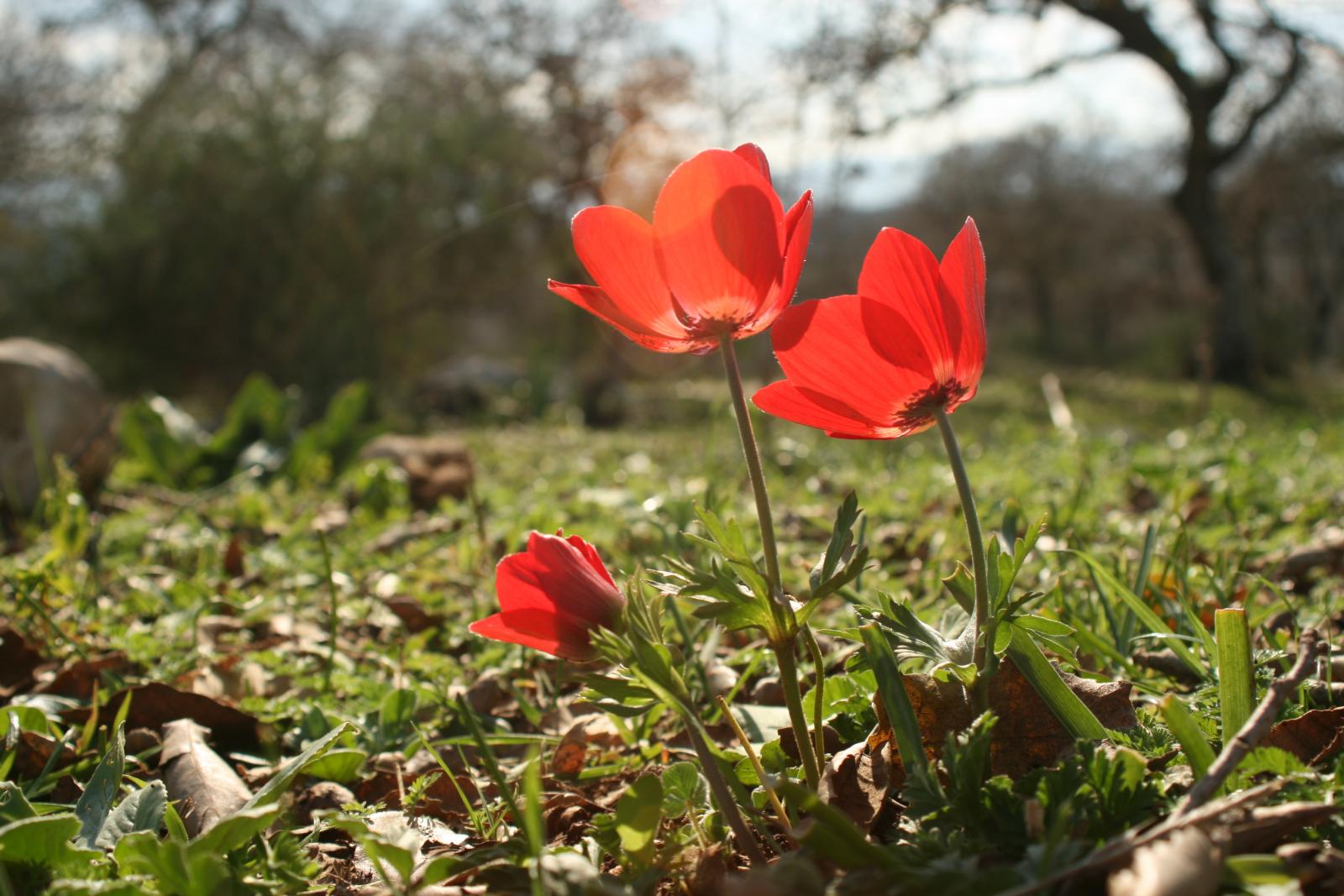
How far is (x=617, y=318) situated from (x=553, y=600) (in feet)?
0.88

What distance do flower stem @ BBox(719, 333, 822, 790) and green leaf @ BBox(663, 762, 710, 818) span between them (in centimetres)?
14

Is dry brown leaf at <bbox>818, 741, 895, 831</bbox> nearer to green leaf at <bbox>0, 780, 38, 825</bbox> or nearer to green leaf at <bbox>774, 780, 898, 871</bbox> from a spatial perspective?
green leaf at <bbox>774, 780, 898, 871</bbox>

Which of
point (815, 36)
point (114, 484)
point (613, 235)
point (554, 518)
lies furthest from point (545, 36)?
point (613, 235)

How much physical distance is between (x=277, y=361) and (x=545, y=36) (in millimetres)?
11074

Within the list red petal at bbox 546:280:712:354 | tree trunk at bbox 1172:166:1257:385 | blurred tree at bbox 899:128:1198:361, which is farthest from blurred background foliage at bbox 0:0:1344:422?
blurred tree at bbox 899:128:1198:361

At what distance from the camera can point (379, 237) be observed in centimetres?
1037

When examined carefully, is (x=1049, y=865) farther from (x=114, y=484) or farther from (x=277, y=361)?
(x=277, y=361)

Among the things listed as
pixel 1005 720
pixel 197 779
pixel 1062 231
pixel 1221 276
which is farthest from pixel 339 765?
pixel 1062 231

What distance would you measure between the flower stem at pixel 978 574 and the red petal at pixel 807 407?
0.27ft

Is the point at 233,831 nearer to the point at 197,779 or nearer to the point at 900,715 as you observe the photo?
the point at 197,779

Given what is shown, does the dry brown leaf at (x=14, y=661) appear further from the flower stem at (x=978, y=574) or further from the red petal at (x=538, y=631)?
the flower stem at (x=978, y=574)

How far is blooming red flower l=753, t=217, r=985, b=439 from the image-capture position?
86 cm

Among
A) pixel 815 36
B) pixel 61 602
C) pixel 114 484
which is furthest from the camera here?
pixel 815 36

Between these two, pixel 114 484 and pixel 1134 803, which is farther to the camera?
pixel 114 484
